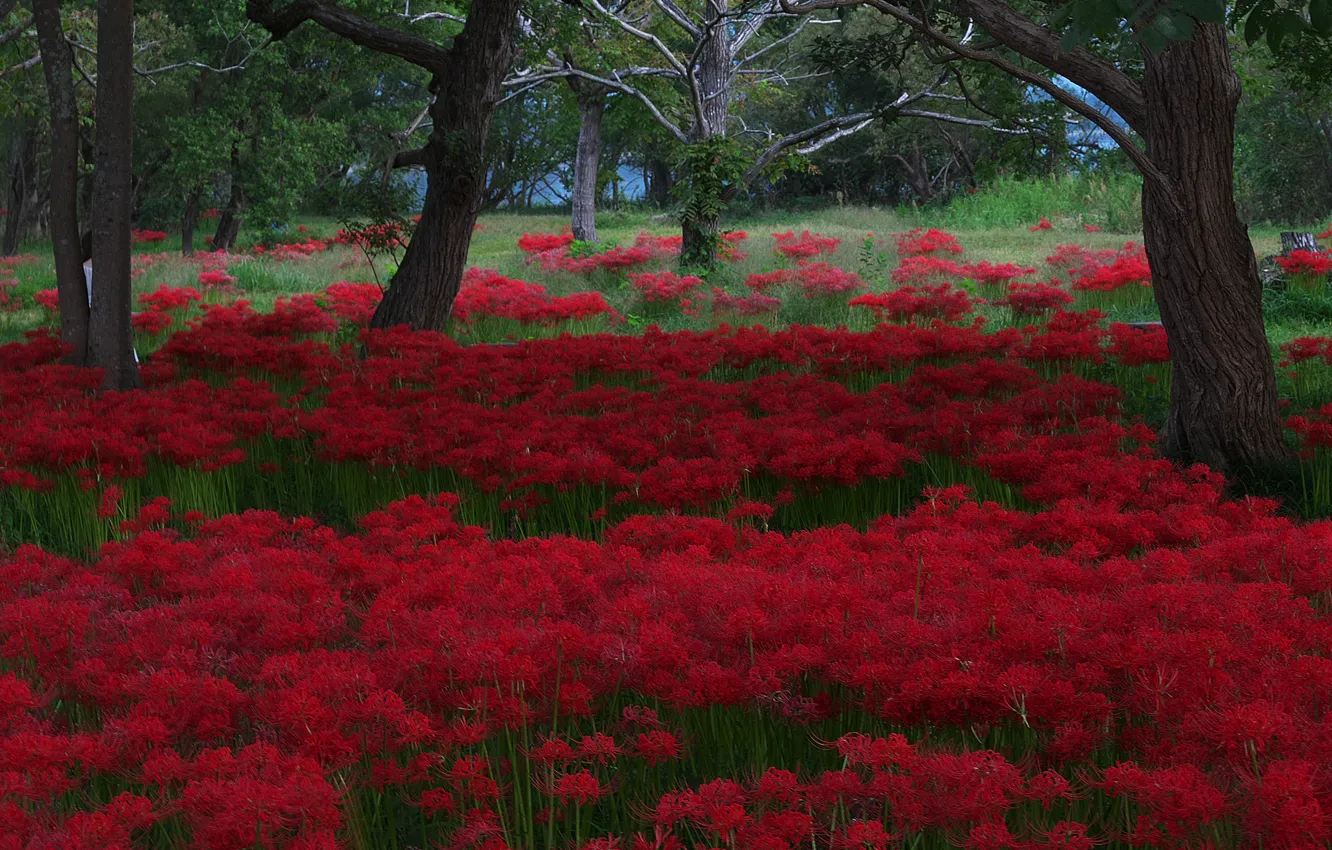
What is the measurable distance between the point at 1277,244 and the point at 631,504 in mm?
14974

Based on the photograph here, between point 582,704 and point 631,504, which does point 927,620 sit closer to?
point 582,704

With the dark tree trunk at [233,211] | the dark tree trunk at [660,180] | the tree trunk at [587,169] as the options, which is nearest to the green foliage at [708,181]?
the tree trunk at [587,169]

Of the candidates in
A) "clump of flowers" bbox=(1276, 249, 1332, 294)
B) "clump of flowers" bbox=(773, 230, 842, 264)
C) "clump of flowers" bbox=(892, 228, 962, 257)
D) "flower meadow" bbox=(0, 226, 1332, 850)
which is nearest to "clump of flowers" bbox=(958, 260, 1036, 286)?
"clump of flowers" bbox=(1276, 249, 1332, 294)

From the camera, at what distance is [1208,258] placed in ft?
20.1

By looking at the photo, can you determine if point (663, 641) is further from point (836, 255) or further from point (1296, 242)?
point (836, 255)

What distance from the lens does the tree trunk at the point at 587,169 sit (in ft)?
81.6

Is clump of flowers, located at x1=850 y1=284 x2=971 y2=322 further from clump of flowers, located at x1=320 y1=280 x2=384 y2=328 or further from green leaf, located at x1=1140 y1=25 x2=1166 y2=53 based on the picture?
green leaf, located at x1=1140 y1=25 x2=1166 y2=53

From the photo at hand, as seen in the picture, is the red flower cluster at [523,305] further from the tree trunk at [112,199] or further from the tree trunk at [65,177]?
the tree trunk at [112,199]

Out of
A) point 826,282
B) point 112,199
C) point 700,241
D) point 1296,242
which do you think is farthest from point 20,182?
point 1296,242

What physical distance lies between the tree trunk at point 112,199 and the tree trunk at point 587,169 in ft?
52.6

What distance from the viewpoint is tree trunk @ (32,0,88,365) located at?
886cm

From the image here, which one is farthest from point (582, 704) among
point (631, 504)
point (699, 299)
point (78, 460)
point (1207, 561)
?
point (699, 299)

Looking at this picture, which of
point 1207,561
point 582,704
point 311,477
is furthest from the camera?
point 311,477

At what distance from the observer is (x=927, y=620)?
3.16 m
